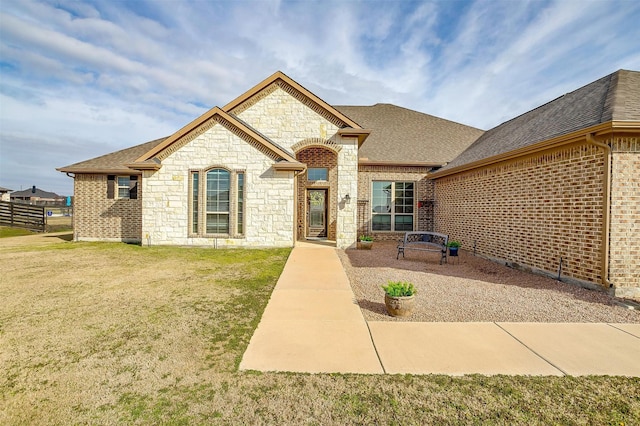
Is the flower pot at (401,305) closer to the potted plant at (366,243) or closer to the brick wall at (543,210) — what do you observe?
the brick wall at (543,210)

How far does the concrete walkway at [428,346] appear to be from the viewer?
3.24 meters

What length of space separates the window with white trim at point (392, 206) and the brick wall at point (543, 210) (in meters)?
3.56

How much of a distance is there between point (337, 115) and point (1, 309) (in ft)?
37.3

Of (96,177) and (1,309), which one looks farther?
(96,177)

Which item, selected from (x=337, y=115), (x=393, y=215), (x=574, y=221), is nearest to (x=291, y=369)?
(x=574, y=221)

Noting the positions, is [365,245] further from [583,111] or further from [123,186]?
[123,186]

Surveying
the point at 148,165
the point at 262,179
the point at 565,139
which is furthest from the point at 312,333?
the point at 148,165

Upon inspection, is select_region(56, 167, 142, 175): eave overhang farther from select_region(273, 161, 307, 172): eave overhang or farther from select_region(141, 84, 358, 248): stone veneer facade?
select_region(273, 161, 307, 172): eave overhang

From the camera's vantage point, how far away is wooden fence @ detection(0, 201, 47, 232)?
58.7ft

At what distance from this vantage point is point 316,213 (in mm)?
15047

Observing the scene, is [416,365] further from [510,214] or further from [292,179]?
[292,179]

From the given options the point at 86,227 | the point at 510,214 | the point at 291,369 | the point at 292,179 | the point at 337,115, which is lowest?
the point at 291,369

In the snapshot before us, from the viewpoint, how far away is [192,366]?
3.16 m

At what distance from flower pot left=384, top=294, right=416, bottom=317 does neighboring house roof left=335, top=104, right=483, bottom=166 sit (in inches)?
384
